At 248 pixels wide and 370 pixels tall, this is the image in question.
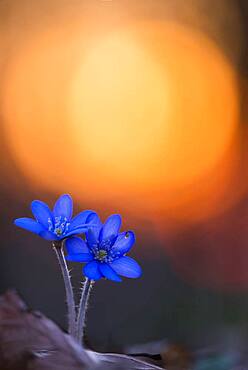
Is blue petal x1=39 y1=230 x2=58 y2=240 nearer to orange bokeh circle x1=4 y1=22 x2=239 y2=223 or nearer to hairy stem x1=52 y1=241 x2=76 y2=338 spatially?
hairy stem x1=52 y1=241 x2=76 y2=338

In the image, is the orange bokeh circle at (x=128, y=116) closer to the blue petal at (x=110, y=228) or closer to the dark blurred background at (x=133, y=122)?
the dark blurred background at (x=133, y=122)

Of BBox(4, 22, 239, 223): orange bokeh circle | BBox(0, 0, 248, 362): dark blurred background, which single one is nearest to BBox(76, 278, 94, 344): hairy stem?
BBox(0, 0, 248, 362): dark blurred background

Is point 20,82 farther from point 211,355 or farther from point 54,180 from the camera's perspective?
point 211,355

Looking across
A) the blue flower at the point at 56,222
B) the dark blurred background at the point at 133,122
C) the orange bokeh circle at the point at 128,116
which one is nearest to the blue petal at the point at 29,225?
the blue flower at the point at 56,222

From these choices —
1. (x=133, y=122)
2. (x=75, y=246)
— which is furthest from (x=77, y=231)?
(x=133, y=122)

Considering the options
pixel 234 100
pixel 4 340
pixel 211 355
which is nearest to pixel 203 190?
pixel 234 100

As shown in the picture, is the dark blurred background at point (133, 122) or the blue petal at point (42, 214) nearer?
the blue petal at point (42, 214)

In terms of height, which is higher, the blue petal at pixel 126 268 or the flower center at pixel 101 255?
the flower center at pixel 101 255

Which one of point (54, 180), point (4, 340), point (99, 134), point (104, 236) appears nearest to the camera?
point (4, 340)
